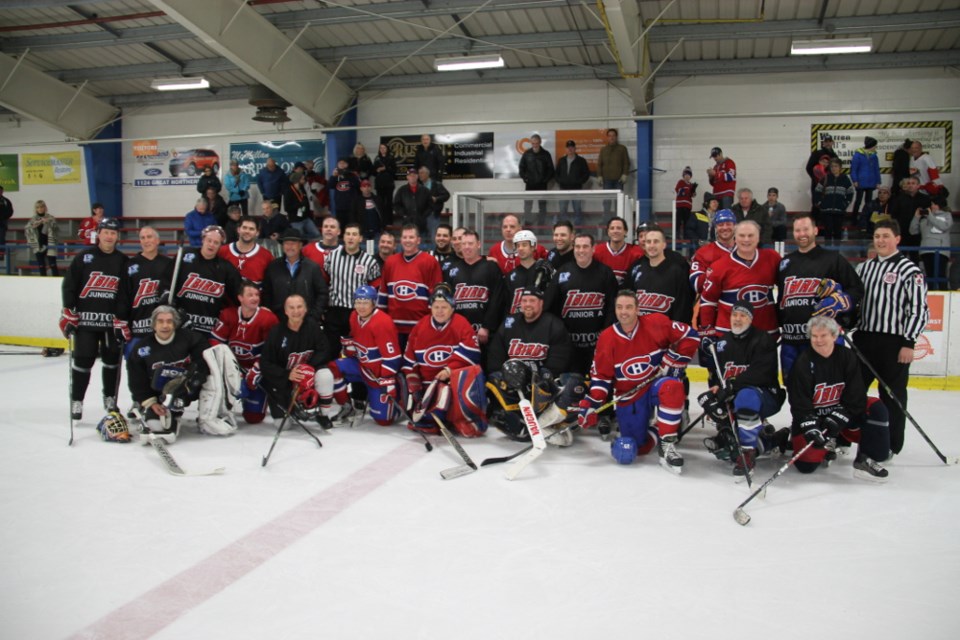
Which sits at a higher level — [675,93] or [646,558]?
[675,93]

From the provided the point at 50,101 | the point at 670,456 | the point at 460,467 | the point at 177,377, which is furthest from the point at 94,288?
the point at 50,101

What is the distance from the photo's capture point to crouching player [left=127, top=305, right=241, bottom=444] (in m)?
4.68

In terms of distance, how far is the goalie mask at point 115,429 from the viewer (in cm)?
465

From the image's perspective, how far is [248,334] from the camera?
5359 millimetres

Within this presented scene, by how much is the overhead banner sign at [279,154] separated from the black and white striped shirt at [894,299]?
1000 centimetres

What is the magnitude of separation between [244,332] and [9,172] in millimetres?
13282

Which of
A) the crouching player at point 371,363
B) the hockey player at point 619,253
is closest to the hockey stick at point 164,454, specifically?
the crouching player at point 371,363

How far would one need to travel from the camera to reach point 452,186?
490 inches

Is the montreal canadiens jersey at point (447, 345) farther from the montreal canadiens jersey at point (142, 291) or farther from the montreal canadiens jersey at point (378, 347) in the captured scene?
the montreal canadiens jersey at point (142, 291)

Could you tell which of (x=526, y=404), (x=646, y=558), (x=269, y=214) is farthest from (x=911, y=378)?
(x=269, y=214)

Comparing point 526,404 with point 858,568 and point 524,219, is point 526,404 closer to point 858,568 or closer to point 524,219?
point 858,568

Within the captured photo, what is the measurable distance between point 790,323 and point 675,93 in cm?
808

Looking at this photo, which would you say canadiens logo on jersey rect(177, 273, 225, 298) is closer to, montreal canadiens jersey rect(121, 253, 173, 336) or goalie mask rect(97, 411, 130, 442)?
montreal canadiens jersey rect(121, 253, 173, 336)

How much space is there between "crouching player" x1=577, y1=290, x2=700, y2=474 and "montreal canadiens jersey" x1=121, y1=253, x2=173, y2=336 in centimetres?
301
